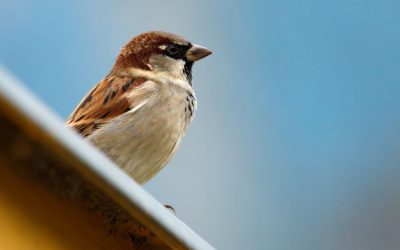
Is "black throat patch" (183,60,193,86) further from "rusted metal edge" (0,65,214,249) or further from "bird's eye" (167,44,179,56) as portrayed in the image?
"rusted metal edge" (0,65,214,249)

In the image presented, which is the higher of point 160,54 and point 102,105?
point 160,54

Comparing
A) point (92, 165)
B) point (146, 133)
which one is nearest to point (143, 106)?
point (146, 133)

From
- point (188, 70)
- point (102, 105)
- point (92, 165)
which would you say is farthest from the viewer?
point (188, 70)

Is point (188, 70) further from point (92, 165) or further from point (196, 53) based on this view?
point (92, 165)

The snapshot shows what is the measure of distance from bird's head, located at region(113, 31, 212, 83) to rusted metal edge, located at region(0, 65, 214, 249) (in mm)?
1656

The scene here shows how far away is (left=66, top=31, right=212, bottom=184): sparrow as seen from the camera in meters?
2.41

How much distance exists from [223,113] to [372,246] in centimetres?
88

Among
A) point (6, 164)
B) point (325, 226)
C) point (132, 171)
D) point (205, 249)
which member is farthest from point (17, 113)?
point (325, 226)

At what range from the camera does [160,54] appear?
2859 millimetres

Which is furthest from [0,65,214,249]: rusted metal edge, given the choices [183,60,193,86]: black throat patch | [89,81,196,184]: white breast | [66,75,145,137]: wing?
[183,60,193,86]: black throat patch

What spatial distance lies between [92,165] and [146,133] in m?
1.47

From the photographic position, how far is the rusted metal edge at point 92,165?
2.80ft

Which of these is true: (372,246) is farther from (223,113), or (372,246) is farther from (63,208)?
(63,208)

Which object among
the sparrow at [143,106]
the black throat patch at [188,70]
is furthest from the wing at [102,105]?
the black throat patch at [188,70]
